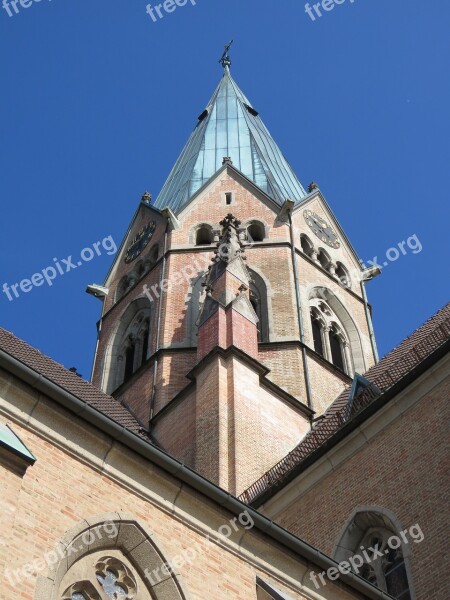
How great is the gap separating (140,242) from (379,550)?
19.8 m

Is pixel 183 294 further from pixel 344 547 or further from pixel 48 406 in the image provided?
pixel 48 406

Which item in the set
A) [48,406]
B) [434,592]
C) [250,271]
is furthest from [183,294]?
[48,406]

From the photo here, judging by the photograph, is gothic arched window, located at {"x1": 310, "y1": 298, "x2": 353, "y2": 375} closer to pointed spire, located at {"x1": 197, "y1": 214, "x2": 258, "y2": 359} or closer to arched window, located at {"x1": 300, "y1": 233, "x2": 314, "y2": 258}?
arched window, located at {"x1": 300, "y1": 233, "x2": 314, "y2": 258}

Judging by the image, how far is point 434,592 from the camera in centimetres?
1312

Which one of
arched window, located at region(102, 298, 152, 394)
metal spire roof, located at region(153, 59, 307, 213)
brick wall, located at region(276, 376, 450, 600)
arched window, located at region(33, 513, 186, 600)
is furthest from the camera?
metal spire roof, located at region(153, 59, 307, 213)

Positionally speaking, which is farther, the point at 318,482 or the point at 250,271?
the point at 250,271

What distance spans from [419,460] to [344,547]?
1.89 m

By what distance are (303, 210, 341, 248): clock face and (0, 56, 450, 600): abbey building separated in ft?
0.33

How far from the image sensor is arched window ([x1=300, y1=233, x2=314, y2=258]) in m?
30.8

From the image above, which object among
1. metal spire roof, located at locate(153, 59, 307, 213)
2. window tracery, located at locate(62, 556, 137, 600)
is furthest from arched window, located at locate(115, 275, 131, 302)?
window tracery, located at locate(62, 556, 137, 600)

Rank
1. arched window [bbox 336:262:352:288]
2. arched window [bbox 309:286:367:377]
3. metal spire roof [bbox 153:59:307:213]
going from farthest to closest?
metal spire roof [bbox 153:59:307:213] → arched window [bbox 336:262:352:288] → arched window [bbox 309:286:367:377]

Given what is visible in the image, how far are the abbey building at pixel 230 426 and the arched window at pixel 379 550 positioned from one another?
0.10 feet

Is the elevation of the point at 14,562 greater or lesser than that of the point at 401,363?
lesser

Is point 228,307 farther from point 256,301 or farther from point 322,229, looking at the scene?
point 322,229
